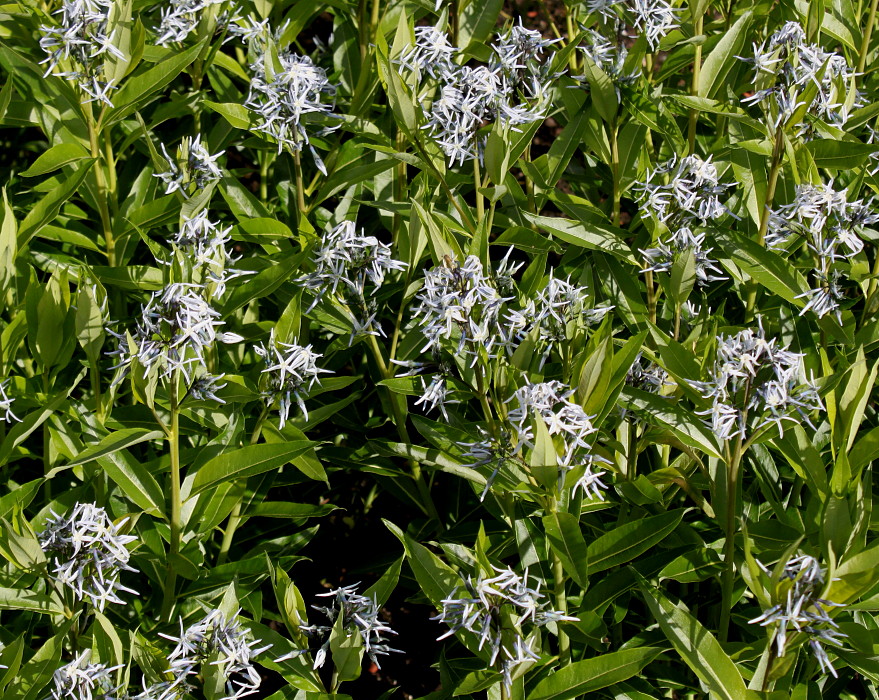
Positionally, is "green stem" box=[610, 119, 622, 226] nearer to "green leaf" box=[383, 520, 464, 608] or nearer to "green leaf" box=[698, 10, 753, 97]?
"green leaf" box=[698, 10, 753, 97]

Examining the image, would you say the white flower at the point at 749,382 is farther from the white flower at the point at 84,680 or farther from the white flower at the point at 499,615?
the white flower at the point at 84,680

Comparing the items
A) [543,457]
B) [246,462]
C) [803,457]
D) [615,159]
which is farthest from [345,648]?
[615,159]

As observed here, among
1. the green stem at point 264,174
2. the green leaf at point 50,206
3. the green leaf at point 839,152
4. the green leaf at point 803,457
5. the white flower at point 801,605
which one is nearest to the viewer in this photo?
the white flower at point 801,605

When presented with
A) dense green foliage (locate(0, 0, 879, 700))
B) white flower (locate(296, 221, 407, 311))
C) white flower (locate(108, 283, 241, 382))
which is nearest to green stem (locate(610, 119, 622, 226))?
dense green foliage (locate(0, 0, 879, 700))

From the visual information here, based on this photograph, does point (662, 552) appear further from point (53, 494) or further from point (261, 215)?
point (53, 494)

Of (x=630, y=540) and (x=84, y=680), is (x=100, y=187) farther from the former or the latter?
(x=630, y=540)

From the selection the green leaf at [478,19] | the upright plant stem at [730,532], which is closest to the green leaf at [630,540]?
the upright plant stem at [730,532]
